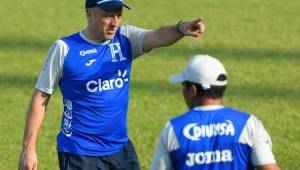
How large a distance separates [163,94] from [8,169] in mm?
4134

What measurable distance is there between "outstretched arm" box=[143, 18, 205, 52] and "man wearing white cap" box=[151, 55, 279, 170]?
1.49m

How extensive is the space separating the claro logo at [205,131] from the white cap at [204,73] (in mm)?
255

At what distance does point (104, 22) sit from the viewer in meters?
7.82

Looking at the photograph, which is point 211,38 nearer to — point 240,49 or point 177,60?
point 240,49

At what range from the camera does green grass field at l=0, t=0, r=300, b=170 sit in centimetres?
1252

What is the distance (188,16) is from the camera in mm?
21703

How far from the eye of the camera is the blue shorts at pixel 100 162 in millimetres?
7969

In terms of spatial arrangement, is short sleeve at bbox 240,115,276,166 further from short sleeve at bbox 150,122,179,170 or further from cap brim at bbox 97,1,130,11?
cap brim at bbox 97,1,130,11

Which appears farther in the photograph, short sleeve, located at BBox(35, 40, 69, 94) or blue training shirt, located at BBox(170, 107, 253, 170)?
short sleeve, located at BBox(35, 40, 69, 94)

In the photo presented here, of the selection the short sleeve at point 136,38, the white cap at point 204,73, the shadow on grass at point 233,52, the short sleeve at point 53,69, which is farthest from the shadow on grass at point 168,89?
the white cap at point 204,73

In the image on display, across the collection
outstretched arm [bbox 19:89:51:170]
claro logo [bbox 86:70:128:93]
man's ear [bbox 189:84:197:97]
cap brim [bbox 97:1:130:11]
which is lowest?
outstretched arm [bbox 19:89:51:170]

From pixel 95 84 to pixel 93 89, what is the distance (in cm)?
5

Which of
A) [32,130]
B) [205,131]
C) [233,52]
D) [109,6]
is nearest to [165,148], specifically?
[205,131]

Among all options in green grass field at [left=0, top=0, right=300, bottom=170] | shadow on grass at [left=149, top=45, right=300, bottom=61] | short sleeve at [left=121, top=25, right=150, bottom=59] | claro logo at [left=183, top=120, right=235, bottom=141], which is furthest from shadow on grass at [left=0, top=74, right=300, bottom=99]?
claro logo at [left=183, top=120, right=235, bottom=141]
